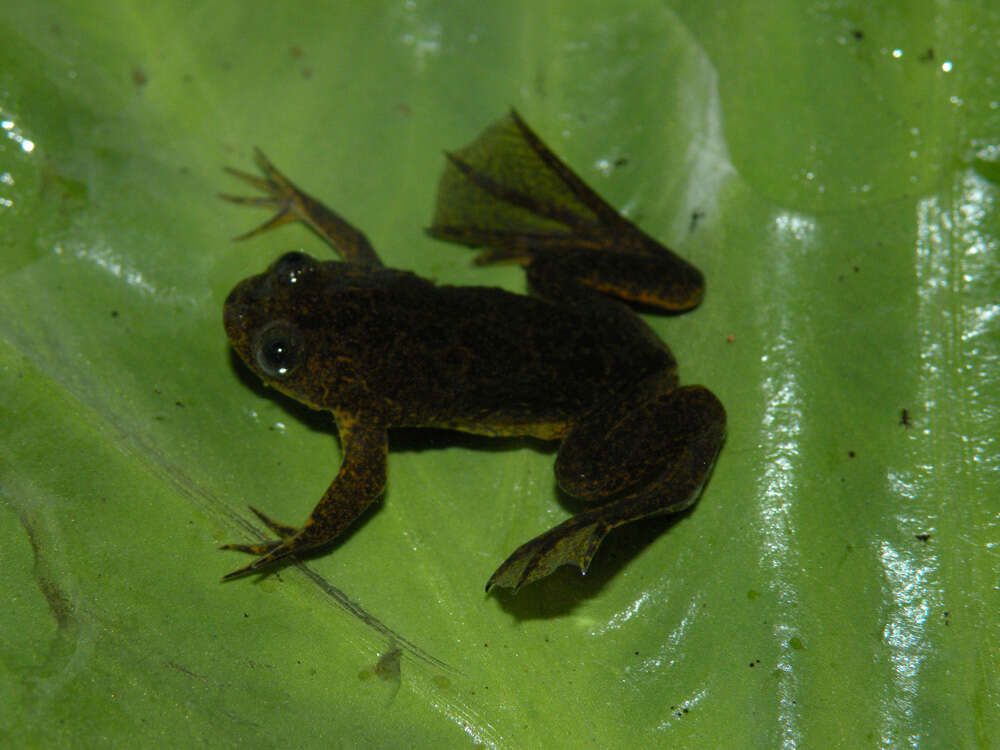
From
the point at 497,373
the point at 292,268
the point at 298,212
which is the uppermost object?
the point at 298,212

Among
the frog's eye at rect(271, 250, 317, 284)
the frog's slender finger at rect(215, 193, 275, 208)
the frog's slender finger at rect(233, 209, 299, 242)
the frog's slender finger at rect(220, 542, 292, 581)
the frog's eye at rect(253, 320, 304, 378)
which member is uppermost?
the frog's slender finger at rect(215, 193, 275, 208)

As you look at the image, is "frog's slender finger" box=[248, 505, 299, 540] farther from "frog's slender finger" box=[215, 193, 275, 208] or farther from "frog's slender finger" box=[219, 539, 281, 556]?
"frog's slender finger" box=[215, 193, 275, 208]

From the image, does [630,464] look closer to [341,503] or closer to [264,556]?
[341,503]

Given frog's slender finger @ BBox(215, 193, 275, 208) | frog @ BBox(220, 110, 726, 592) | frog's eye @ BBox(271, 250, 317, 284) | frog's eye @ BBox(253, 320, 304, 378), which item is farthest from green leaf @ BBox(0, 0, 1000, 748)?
frog's eye @ BBox(271, 250, 317, 284)

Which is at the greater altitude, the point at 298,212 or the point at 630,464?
the point at 298,212

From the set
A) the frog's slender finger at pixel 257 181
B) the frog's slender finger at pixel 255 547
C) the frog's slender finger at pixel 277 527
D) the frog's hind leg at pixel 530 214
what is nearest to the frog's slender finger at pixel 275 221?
the frog's slender finger at pixel 257 181

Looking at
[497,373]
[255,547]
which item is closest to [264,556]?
[255,547]

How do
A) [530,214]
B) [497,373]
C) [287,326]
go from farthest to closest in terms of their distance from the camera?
[530,214] → [497,373] → [287,326]

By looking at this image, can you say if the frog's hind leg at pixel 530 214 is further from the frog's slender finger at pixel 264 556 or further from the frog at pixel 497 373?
the frog's slender finger at pixel 264 556
